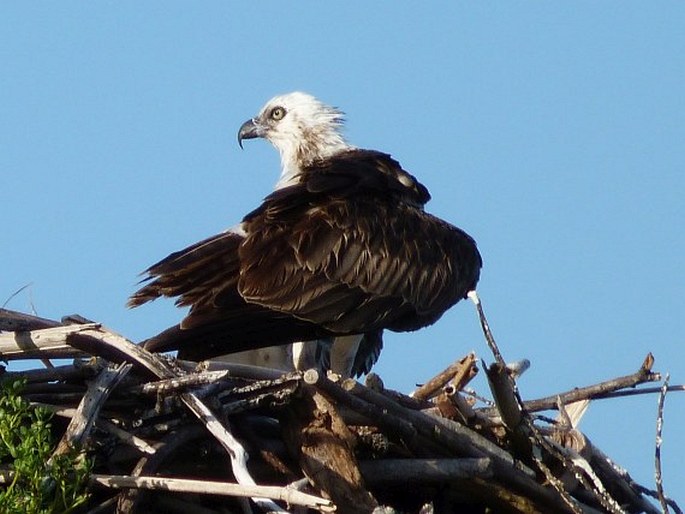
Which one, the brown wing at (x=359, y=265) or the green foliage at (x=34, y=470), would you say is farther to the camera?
the brown wing at (x=359, y=265)

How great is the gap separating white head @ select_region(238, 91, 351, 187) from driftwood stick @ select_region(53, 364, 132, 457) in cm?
421

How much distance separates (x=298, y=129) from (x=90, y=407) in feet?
16.0

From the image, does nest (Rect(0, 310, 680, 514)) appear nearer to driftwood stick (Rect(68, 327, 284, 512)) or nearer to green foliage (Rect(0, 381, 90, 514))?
driftwood stick (Rect(68, 327, 284, 512))

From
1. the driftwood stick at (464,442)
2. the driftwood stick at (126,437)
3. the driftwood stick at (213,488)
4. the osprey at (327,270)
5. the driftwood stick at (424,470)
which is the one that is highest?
the osprey at (327,270)

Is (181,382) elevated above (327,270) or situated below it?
below

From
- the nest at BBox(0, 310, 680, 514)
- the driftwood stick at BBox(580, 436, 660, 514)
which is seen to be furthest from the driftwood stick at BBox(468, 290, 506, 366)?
the driftwood stick at BBox(580, 436, 660, 514)

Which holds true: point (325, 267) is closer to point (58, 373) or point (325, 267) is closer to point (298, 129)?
point (298, 129)

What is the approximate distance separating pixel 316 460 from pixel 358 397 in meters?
0.30

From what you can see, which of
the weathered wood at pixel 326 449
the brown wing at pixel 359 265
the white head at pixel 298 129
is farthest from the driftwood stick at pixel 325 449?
the white head at pixel 298 129

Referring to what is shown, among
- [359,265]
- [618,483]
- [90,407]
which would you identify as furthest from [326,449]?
[359,265]

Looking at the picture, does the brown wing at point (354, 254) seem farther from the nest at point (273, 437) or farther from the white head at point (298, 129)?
the nest at point (273, 437)

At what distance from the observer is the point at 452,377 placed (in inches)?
278

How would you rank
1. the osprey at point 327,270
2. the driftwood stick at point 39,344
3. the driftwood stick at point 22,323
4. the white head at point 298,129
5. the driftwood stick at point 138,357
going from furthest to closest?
the white head at point 298,129, the osprey at point 327,270, the driftwood stick at point 22,323, the driftwood stick at point 39,344, the driftwood stick at point 138,357

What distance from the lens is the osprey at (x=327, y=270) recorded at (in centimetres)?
743
